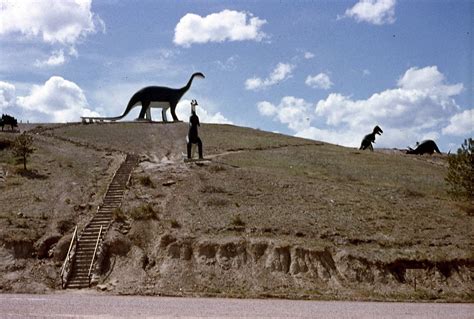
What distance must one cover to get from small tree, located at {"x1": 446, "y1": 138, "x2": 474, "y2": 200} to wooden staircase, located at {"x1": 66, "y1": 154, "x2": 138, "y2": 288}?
18717mm

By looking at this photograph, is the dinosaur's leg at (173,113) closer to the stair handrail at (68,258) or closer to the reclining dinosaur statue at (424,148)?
the reclining dinosaur statue at (424,148)

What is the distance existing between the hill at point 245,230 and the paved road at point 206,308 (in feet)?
8.49

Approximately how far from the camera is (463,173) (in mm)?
36969

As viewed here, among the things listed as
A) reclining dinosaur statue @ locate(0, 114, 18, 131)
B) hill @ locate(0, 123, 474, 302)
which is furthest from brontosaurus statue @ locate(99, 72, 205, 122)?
hill @ locate(0, 123, 474, 302)

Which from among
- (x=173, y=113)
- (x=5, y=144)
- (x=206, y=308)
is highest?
(x=173, y=113)

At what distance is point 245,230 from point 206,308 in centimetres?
1112

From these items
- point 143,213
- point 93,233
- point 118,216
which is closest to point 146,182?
point 143,213

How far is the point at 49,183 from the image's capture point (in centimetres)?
3900

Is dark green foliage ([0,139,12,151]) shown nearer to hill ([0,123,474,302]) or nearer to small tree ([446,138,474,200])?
hill ([0,123,474,302])

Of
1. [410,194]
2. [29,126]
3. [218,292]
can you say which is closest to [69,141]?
[29,126]

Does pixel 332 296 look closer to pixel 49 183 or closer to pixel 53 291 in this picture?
pixel 53 291

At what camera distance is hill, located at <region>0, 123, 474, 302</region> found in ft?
90.6

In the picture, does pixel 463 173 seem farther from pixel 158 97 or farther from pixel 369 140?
pixel 158 97

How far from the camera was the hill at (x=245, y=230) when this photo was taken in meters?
27.6
